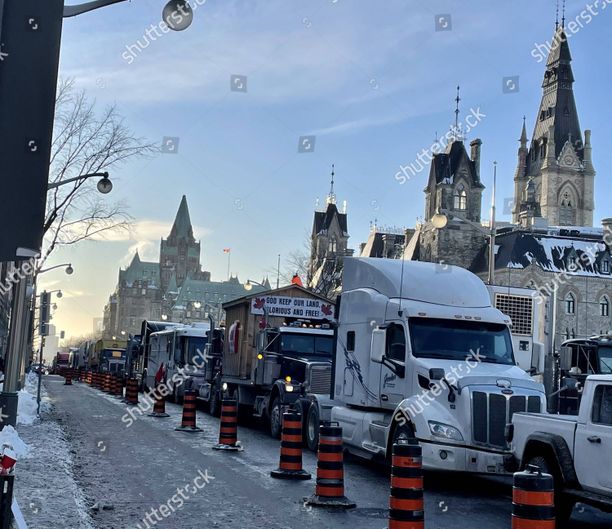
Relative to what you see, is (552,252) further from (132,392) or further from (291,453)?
(291,453)

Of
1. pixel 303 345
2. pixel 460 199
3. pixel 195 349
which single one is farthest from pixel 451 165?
pixel 303 345

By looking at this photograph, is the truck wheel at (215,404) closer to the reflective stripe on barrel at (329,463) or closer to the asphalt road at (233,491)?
the asphalt road at (233,491)

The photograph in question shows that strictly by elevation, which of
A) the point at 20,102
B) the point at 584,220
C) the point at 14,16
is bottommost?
the point at 20,102

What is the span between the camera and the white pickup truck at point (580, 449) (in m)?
8.50

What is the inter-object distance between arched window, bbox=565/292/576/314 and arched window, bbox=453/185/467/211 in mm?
21150

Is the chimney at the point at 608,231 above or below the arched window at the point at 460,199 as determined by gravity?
below

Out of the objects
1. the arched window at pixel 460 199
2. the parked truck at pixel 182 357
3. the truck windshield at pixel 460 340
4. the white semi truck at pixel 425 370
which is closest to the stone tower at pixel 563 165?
the arched window at pixel 460 199

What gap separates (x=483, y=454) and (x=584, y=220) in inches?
4981

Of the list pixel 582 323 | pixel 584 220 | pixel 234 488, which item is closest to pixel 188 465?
pixel 234 488

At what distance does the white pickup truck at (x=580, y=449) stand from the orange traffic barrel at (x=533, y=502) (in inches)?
101

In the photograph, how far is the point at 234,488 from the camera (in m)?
11.6

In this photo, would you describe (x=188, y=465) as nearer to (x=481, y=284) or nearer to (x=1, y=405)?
(x=1, y=405)

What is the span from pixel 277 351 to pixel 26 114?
17597 mm

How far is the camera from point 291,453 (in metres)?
12.9
